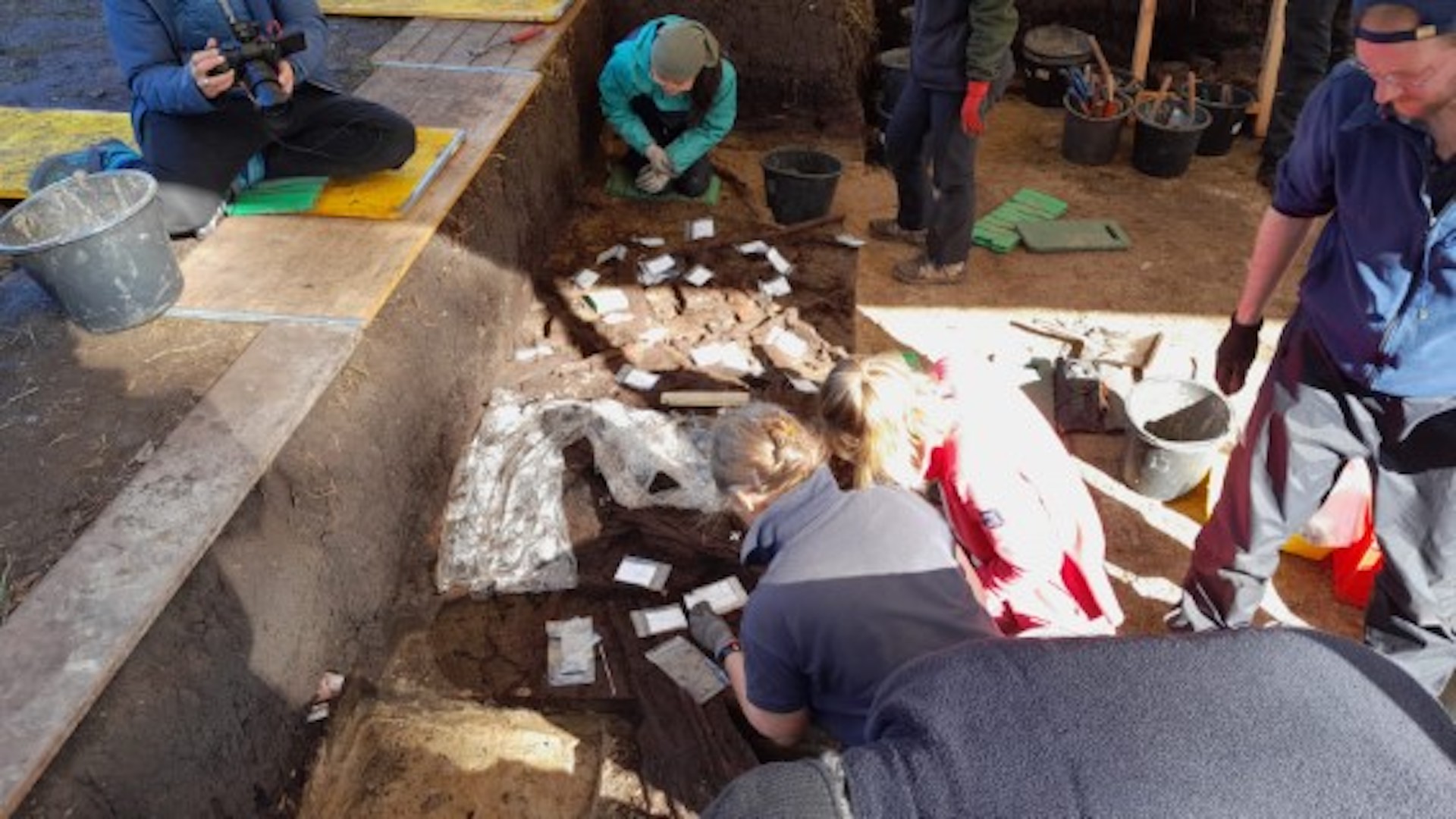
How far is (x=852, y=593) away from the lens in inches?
83.7

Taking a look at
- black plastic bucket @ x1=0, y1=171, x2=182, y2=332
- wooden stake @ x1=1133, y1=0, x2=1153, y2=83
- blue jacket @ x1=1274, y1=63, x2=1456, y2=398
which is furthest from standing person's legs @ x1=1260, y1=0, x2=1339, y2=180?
black plastic bucket @ x1=0, y1=171, x2=182, y2=332

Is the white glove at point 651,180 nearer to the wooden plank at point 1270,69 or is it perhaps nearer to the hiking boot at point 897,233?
the hiking boot at point 897,233

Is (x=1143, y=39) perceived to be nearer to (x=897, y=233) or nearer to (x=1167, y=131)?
(x=1167, y=131)

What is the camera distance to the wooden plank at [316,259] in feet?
11.2

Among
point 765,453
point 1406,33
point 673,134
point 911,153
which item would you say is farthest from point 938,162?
point 765,453

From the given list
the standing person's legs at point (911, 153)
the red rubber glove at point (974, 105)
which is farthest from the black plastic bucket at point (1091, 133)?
the red rubber glove at point (974, 105)

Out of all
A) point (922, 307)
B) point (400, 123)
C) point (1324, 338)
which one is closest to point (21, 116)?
point (400, 123)

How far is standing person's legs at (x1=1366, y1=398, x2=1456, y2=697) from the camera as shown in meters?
2.44

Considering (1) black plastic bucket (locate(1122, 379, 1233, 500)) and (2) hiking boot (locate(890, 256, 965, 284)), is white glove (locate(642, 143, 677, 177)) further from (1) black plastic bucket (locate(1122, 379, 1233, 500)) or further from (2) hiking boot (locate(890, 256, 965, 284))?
(1) black plastic bucket (locate(1122, 379, 1233, 500))

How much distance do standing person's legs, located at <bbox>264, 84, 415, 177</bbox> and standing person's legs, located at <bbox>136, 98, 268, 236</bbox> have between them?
0.19 metres

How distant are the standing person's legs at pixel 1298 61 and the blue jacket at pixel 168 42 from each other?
5.06 metres

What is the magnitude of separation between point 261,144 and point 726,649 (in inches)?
106

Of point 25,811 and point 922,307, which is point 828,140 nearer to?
point 922,307

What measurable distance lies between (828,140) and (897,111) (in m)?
1.57
